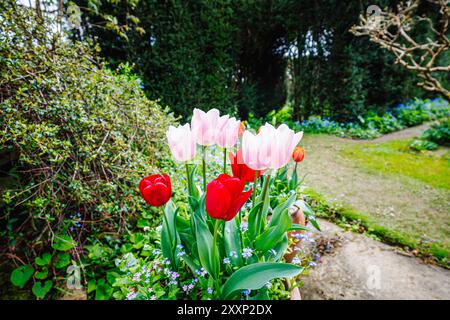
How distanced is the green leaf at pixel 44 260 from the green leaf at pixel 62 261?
5cm

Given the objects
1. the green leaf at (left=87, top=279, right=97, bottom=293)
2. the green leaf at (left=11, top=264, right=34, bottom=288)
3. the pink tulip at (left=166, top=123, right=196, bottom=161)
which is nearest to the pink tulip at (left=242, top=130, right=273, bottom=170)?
the pink tulip at (left=166, top=123, right=196, bottom=161)

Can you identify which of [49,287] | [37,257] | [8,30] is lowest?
[49,287]

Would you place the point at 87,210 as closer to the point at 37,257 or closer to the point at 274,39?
the point at 37,257

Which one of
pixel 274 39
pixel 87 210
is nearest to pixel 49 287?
Answer: pixel 87 210

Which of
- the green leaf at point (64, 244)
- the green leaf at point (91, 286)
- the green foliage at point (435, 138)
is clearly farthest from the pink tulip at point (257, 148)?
the green foliage at point (435, 138)

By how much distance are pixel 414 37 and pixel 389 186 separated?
735 cm

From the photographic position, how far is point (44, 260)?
1782 mm

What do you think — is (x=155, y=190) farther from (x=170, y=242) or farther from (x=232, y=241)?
(x=232, y=241)

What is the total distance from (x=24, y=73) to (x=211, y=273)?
68.5 inches

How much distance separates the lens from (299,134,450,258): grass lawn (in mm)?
2982

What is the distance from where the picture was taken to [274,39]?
24.1 feet

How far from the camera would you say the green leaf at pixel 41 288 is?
1.71 m

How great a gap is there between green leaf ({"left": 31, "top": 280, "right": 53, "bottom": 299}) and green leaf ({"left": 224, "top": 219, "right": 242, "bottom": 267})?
1344mm

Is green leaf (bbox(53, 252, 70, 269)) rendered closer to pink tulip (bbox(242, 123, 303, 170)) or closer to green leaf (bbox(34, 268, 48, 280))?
green leaf (bbox(34, 268, 48, 280))
